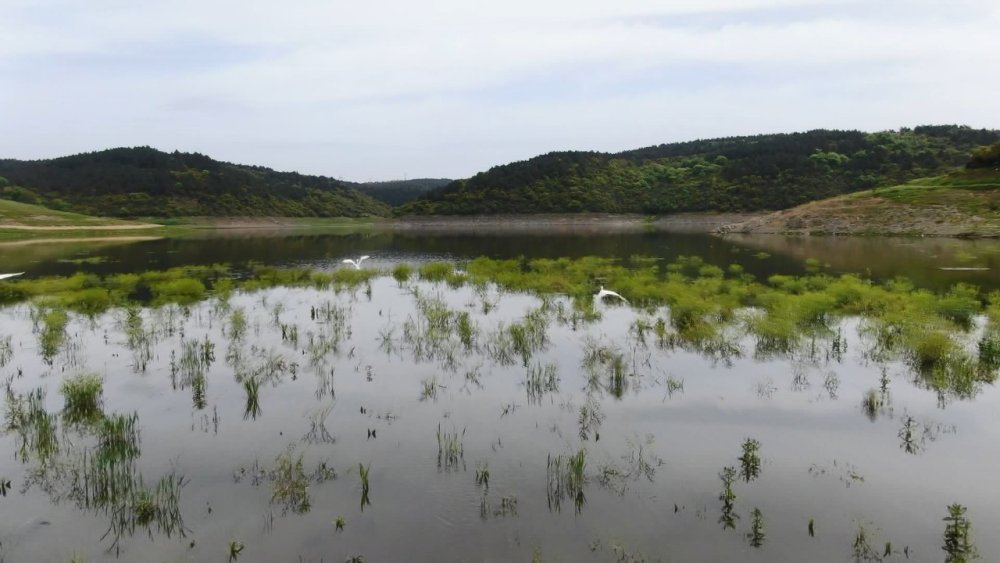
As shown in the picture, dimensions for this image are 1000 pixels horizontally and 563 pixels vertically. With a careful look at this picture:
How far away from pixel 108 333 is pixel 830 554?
1904cm

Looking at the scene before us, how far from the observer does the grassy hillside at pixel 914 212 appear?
56.3m

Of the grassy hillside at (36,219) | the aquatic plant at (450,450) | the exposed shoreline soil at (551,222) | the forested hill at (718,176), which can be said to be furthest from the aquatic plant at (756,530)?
the forested hill at (718,176)

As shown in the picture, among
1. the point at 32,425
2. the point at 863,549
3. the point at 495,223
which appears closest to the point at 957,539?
the point at 863,549

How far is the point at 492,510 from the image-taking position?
722cm

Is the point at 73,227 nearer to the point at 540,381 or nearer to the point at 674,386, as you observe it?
the point at 540,381

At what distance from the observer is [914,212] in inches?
2469

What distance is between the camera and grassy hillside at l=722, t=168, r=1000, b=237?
56.3 meters

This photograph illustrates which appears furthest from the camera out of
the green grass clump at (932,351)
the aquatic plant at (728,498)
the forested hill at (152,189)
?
the forested hill at (152,189)

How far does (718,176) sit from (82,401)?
139m

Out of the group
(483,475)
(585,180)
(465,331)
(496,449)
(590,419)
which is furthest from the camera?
(585,180)

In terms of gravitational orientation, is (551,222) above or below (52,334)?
above

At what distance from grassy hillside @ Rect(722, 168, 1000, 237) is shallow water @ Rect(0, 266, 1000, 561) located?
179 ft

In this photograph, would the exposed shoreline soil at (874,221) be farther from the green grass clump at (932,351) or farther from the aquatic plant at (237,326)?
the aquatic plant at (237,326)

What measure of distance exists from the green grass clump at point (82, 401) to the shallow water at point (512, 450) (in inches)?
15.5
